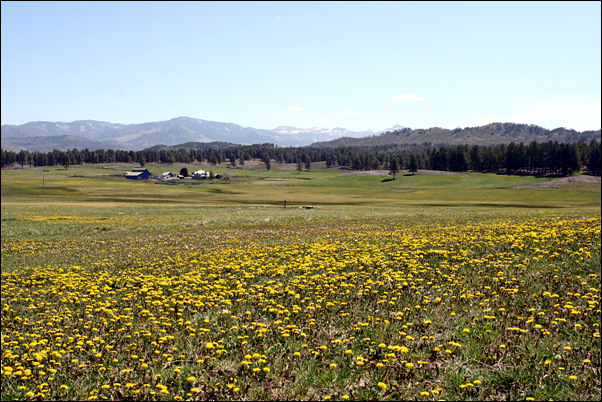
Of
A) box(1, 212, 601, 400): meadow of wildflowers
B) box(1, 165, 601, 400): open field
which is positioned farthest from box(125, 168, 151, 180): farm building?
box(1, 212, 601, 400): meadow of wildflowers

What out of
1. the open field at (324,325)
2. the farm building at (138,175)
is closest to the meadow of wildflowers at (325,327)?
the open field at (324,325)

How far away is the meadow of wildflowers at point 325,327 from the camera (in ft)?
21.5

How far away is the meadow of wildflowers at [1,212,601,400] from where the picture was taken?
657 centimetres

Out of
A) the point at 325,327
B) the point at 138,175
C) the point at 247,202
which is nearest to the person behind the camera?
the point at 325,327

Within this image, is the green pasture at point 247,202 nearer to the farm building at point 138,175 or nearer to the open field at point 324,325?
the open field at point 324,325

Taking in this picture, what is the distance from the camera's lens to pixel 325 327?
8.61m

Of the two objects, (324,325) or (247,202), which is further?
(247,202)

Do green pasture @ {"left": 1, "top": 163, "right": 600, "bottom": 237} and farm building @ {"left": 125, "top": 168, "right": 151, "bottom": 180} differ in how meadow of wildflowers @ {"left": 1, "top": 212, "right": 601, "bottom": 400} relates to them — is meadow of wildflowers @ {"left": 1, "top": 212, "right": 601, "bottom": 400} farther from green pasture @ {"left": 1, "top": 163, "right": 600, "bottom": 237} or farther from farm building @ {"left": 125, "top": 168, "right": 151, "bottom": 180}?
farm building @ {"left": 125, "top": 168, "right": 151, "bottom": 180}

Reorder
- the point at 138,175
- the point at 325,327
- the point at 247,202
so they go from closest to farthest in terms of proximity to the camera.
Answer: the point at 325,327
the point at 247,202
the point at 138,175

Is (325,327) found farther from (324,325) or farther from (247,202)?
(247,202)

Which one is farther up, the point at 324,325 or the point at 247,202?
the point at 324,325

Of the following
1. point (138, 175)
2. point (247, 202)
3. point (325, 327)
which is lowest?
point (247, 202)

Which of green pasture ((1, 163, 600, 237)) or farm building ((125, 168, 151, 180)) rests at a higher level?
farm building ((125, 168, 151, 180))

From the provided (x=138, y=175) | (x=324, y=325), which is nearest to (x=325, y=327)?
(x=324, y=325)
